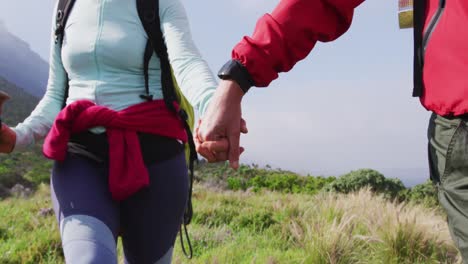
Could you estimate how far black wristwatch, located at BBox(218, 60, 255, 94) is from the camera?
140cm

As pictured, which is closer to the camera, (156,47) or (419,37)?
(419,37)

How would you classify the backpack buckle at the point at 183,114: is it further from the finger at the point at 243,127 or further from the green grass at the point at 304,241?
the green grass at the point at 304,241

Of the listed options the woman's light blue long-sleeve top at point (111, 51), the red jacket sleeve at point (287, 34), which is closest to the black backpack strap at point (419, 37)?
the red jacket sleeve at point (287, 34)

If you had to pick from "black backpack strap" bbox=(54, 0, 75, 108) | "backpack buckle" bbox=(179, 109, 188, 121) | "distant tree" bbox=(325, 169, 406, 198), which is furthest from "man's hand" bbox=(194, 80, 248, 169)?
"distant tree" bbox=(325, 169, 406, 198)

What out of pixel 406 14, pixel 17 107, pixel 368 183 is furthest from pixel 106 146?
pixel 17 107

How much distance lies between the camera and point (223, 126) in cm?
137

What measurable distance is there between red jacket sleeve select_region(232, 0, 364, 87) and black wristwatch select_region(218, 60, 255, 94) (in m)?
0.01

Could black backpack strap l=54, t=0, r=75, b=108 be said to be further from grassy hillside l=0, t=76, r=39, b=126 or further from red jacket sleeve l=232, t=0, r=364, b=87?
grassy hillside l=0, t=76, r=39, b=126

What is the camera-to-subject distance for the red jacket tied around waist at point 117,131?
2164mm

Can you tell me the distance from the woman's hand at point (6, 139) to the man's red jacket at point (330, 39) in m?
1.30

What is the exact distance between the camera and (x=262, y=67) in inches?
55.6

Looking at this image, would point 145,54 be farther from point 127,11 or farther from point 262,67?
point 262,67

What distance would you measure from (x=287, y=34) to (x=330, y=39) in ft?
0.61

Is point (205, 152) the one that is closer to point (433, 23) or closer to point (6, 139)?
point (433, 23)
